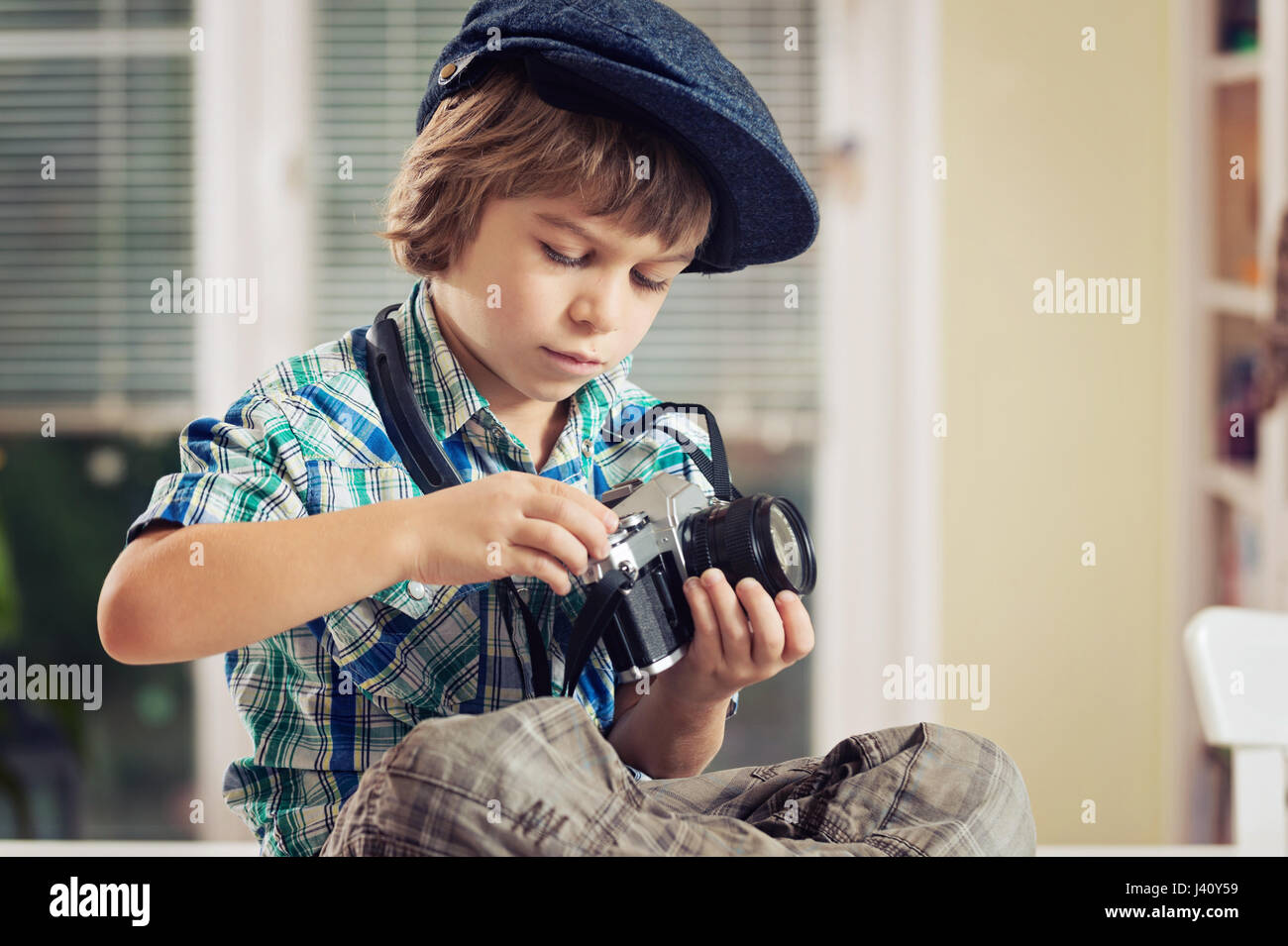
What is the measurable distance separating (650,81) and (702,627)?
29 cm

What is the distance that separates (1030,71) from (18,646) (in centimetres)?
179

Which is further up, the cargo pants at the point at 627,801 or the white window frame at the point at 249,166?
the white window frame at the point at 249,166

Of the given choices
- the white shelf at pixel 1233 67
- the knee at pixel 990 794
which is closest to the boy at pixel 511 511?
the knee at pixel 990 794

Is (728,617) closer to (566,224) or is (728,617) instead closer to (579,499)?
(579,499)

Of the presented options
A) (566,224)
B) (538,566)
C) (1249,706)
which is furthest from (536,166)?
(1249,706)

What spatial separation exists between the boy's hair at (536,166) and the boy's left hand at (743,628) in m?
0.20

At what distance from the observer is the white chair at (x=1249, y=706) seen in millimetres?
911

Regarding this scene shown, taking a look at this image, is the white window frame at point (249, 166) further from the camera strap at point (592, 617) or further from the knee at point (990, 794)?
the knee at point (990, 794)

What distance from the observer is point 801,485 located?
193 cm

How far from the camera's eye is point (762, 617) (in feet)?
2.05

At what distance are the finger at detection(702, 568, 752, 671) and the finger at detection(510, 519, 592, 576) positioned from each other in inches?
4.0

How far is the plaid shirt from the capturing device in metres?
0.62
